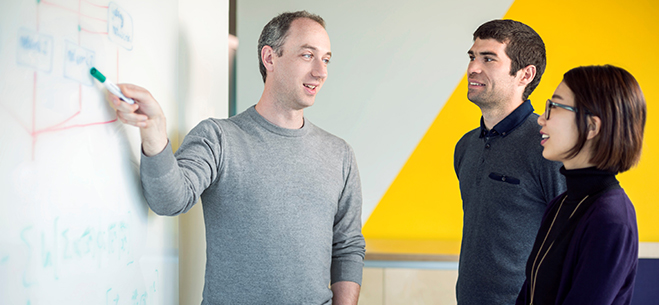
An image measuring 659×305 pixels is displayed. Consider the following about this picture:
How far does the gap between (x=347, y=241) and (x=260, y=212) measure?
1.11ft

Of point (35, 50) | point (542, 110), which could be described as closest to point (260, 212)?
point (35, 50)

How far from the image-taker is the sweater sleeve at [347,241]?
133 centimetres

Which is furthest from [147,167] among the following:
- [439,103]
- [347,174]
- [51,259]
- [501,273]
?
[439,103]

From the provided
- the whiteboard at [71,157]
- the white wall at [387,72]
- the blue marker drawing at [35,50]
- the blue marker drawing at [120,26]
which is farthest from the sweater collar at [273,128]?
the white wall at [387,72]

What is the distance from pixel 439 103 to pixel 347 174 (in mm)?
1418

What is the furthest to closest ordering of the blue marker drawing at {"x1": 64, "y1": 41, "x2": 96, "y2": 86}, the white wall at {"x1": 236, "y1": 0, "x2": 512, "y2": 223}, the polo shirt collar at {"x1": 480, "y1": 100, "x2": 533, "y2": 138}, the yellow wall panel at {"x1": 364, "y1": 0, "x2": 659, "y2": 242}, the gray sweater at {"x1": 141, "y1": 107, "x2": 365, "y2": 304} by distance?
the white wall at {"x1": 236, "y1": 0, "x2": 512, "y2": 223} → the yellow wall panel at {"x1": 364, "y1": 0, "x2": 659, "y2": 242} → the polo shirt collar at {"x1": 480, "y1": 100, "x2": 533, "y2": 138} → the gray sweater at {"x1": 141, "y1": 107, "x2": 365, "y2": 304} → the blue marker drawing at {"x1": 64, "y1": 41, "x2": 96, "y2": 86}

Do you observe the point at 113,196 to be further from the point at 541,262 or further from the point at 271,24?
the point at 541,262

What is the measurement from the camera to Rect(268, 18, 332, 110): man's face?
127 centimetres

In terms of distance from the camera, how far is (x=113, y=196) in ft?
2.51

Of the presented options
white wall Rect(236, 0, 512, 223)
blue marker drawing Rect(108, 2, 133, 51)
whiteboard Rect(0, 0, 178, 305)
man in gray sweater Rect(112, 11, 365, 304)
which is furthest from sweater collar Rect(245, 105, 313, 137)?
white wall Rect(236, 0, 512, 223)

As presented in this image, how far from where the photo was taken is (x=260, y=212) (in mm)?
1132

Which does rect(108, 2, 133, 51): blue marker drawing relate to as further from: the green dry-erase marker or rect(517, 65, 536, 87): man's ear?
rect(517, 65, 536, 87): man's ear

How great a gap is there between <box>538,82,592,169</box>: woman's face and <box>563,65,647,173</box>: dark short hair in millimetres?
15

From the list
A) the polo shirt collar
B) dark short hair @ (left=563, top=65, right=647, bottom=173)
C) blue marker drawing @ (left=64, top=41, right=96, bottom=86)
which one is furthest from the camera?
the polo shirt collar
